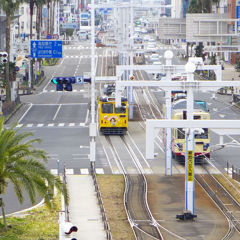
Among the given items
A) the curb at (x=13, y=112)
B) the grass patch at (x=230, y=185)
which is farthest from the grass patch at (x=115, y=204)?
the curb at (x=13, y=112)

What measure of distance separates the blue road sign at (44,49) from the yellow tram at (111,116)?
14.3m

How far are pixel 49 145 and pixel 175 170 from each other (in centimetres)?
1457

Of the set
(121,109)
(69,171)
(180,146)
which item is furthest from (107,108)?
(69,171)

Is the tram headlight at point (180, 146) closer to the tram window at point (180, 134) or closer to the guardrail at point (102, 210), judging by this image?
the tram window at point (180, 134)

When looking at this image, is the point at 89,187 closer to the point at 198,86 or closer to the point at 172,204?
the point at 172,204

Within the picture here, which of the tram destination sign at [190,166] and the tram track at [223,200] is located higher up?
the tram destination sign at [190,166]

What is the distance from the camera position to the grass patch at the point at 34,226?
1353 inches

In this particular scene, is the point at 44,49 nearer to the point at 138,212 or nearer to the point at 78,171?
the point at 78,171

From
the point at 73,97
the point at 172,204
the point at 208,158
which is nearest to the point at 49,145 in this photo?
the point at 208,158

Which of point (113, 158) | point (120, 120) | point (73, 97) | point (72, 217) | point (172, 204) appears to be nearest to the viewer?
point (72, 217)

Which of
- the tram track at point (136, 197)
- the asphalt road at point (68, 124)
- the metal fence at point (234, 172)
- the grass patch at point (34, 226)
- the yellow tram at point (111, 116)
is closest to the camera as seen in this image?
the grass patch at point (34, 226)

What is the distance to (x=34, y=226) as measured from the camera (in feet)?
119

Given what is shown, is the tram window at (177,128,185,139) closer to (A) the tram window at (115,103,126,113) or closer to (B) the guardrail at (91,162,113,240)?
(B) the guardrail at (91,162,113,240)

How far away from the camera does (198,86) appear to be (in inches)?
1519
